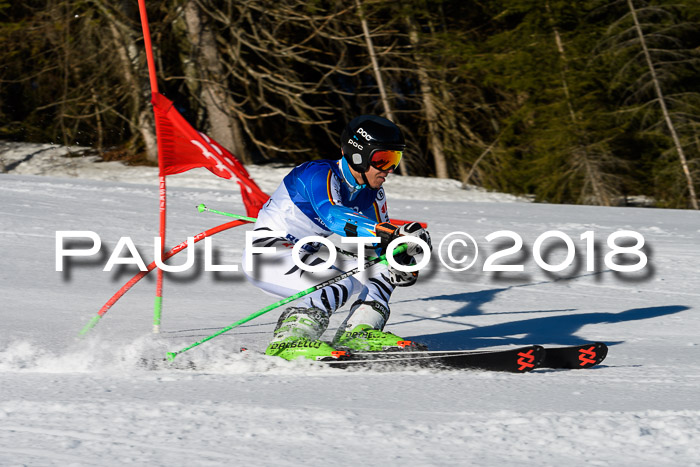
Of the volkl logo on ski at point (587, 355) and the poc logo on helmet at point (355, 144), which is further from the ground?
the poc logo on helmet at point (355, 144)

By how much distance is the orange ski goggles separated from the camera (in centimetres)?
394

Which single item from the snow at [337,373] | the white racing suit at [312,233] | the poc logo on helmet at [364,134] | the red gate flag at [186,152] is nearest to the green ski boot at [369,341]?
the white racing suit at [312,233]

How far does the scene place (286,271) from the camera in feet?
13.1

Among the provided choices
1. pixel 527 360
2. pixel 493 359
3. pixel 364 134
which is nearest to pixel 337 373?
pixel 493 359

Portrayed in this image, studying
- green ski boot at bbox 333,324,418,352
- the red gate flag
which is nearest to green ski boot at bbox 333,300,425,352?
green ski boot at bbox 333,324,418,352

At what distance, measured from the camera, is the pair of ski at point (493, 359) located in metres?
3.62

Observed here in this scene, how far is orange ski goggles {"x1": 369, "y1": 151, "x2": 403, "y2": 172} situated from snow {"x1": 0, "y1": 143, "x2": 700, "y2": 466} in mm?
1043

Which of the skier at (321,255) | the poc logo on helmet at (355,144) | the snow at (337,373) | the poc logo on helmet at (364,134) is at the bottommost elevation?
the snow at (337,373)

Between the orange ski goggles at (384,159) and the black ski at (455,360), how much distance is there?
0.94m

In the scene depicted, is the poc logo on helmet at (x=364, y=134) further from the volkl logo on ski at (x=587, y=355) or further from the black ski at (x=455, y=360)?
the volkl logo on ski at (x=587, y=355)

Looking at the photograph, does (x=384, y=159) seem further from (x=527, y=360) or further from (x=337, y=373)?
(x=527, y=360)

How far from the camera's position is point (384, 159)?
156 inches

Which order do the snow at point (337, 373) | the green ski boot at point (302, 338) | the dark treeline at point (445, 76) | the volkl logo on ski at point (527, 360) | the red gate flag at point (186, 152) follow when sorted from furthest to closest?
the dark treeline at point (445, 76) < the red gate flag at point (186, 152) < the green ski boot at point (302, 338) < the volkl logo on ski at point (527, 360) < the snow at point (337, 373)

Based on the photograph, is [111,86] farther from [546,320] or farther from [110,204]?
[546,320]
